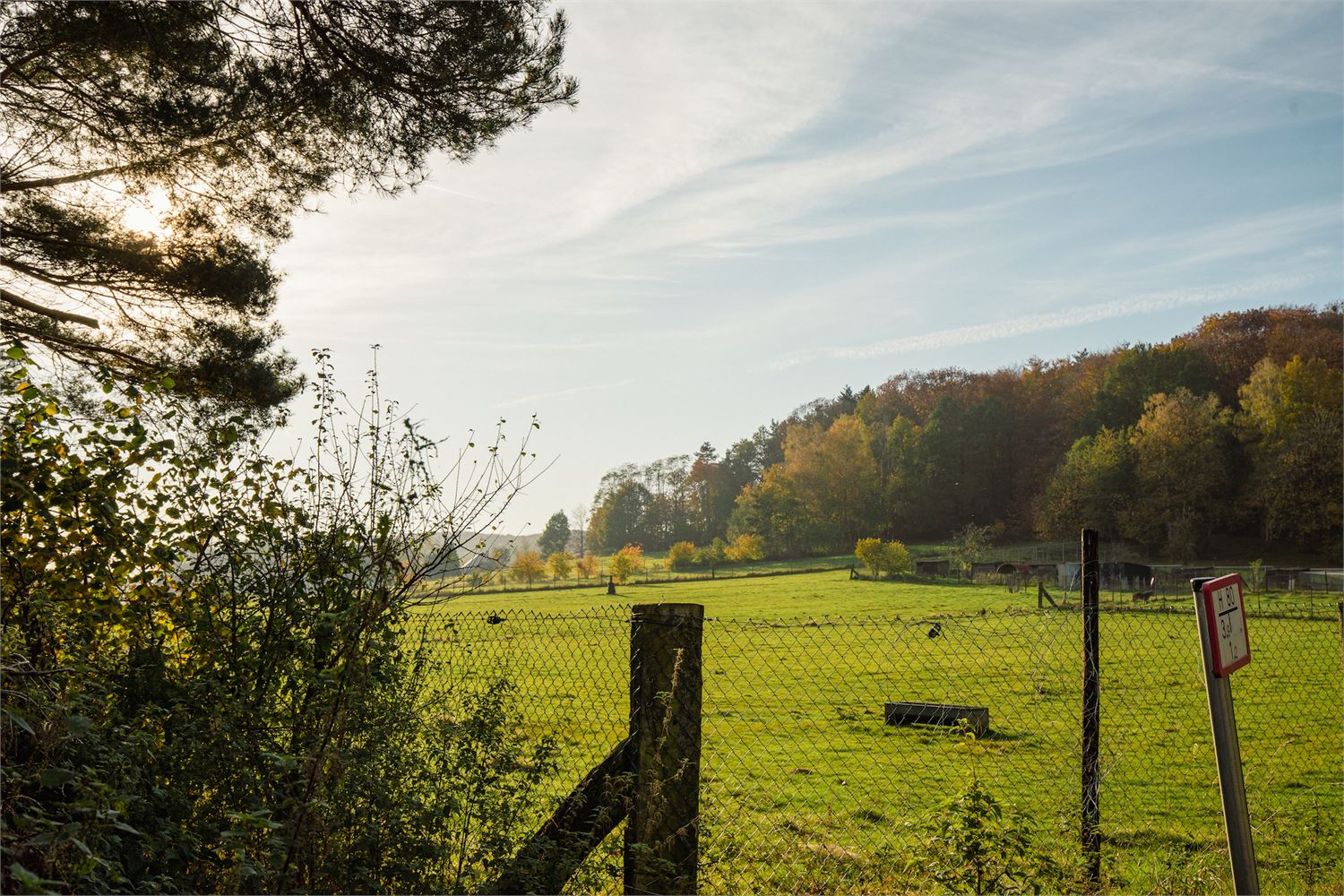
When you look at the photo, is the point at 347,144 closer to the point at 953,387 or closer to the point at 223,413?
the point at 223,413

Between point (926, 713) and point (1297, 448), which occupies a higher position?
point (1297, 448)

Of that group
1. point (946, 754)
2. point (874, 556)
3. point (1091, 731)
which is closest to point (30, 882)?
point (1091, 731)

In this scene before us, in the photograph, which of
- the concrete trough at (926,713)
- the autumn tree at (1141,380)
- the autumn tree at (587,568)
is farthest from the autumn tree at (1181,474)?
the concrete trough at (926,713)

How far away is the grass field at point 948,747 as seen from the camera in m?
6.38

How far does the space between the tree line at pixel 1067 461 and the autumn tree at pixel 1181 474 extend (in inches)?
4.6

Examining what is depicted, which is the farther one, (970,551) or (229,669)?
(970,551)

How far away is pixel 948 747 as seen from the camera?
11.2 meters

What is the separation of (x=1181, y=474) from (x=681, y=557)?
3419 cm

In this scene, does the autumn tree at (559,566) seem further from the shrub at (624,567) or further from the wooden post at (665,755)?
the wooden post at (665,755)

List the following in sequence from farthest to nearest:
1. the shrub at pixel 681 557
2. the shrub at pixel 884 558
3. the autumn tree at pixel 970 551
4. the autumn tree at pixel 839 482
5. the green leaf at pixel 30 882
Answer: the autumn tree at pixel 839 482 → the shrub at pixel 681 557 → the shrub at pixel 884 558 → the autumn tree at pixel 970 551 → the green leaf at pixel 30 882

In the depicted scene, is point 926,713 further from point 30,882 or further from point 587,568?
point 587,568

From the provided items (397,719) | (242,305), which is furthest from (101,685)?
(242,305)

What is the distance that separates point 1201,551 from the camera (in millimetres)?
60719

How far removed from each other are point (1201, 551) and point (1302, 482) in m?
7.31
